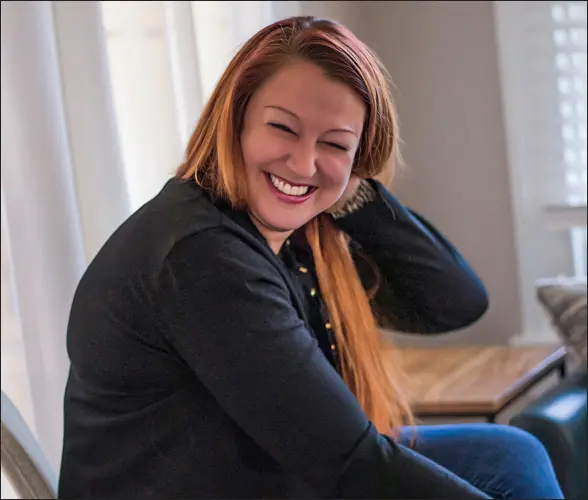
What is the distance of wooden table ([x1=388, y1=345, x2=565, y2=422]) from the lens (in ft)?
5.61

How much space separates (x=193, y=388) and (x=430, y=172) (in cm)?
143

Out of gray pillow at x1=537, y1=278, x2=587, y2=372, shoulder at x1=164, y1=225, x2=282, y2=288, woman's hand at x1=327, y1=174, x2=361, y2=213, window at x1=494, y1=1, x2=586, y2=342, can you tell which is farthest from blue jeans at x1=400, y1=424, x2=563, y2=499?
window at x1=494, y1=1, x2=586, y2=342

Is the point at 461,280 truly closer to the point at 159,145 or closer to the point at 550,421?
the point at 550,421

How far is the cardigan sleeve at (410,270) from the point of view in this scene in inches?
46.7

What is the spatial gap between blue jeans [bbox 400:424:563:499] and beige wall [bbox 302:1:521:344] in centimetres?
108

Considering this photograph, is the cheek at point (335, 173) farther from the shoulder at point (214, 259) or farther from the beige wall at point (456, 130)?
the beige wall at point (456, 130)

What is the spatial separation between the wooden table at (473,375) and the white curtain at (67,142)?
657 mm

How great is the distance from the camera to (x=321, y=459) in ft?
2.75

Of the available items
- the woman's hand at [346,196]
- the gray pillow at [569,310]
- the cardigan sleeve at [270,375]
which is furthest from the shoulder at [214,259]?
the gray pillow at [569,310]

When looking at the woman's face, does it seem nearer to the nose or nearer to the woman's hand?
the nose

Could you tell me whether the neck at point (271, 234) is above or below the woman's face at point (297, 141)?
below

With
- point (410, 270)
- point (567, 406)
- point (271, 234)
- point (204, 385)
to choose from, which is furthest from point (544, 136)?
point (204, 385)

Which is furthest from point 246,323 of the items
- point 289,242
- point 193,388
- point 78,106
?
point 78,106

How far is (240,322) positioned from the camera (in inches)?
32.4
